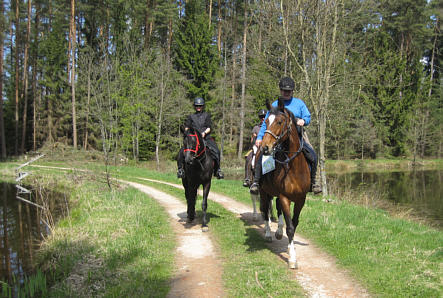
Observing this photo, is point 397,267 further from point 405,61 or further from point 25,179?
point 405,61

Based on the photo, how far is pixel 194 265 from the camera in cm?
593

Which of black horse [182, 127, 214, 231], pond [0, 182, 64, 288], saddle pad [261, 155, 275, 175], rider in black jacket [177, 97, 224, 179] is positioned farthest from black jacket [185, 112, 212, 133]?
pond [0, 182, 64, 288]

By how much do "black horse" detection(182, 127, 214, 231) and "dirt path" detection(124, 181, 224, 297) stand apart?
0.49 meters

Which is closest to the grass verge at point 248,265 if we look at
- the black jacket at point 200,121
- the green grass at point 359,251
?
the green grass at point 359,251

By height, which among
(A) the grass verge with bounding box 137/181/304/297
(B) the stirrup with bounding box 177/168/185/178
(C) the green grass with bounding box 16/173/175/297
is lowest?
(C) the green grass with bounding box 16/173/175/297

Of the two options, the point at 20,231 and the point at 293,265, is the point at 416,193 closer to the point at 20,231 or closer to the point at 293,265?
the point at 293,265

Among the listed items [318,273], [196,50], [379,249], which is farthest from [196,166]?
[196,50]

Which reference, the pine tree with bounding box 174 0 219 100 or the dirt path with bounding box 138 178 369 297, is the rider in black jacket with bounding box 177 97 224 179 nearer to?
the dirt path with bounding box 138 178 369 297

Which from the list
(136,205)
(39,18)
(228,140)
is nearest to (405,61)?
(228,140)

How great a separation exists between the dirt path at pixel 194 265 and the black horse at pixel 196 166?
487mm

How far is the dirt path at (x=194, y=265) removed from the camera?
4895 millimetres

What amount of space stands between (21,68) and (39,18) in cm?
936

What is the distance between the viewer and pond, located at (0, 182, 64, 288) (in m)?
8.30

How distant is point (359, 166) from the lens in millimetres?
35250
